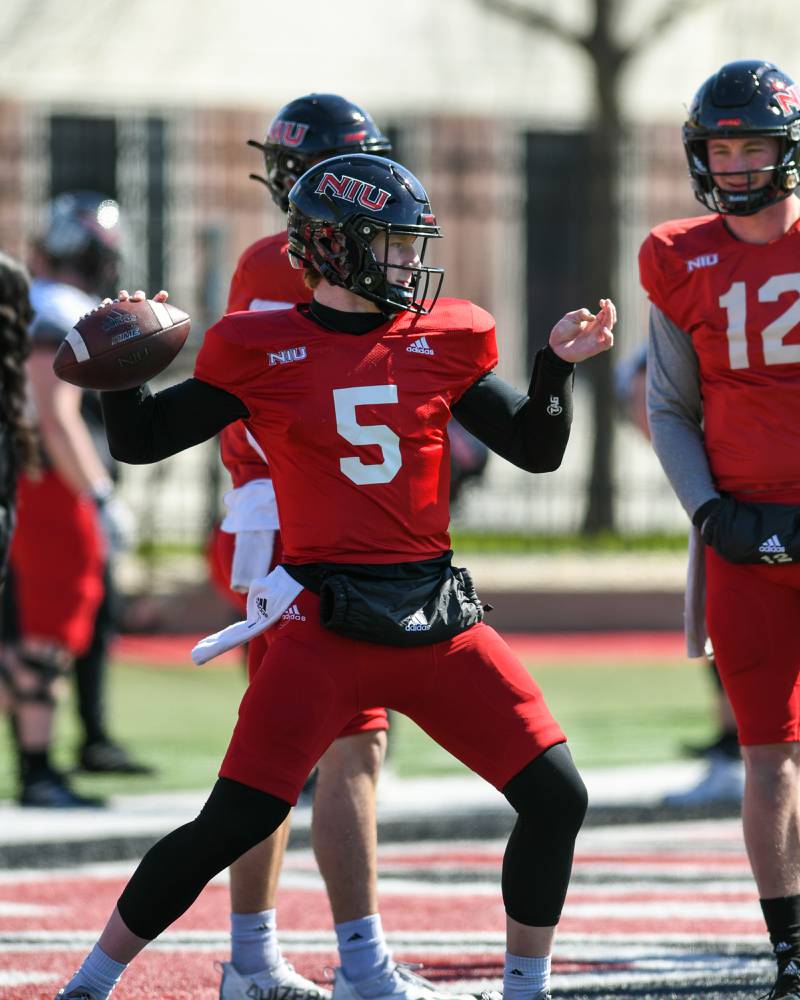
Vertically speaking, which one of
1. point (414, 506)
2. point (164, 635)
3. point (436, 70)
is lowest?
point (164, 635)

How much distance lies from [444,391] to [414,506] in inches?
10.8

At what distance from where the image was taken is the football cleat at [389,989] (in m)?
4.96

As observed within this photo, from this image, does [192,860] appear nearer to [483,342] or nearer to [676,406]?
[483,342]

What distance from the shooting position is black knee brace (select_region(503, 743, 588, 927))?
452 centimetres

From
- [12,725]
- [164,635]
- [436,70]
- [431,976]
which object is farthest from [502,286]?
[431,976]

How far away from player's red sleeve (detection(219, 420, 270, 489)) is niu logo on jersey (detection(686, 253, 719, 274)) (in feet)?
3.93

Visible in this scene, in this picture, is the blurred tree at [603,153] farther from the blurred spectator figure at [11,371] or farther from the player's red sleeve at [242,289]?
the player's red sleeve at [242,289]

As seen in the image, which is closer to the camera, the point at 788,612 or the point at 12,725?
the point at 788,612

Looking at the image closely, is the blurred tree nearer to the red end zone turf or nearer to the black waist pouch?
the red end zone turf

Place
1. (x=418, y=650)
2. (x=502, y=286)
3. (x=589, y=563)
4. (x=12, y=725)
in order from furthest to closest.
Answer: (x=502, y=286) < (x=589, y=563) < (x=12, y=725) < (x=418, y=650)

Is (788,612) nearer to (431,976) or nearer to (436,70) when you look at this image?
(431,976)

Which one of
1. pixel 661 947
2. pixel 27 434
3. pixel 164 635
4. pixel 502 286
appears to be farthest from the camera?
pixel 502 286

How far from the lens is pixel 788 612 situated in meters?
5.17

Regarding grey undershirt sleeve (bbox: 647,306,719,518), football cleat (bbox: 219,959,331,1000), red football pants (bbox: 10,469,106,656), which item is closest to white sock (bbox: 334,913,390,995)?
football cleat (bbox: 219,959,331,1000)
